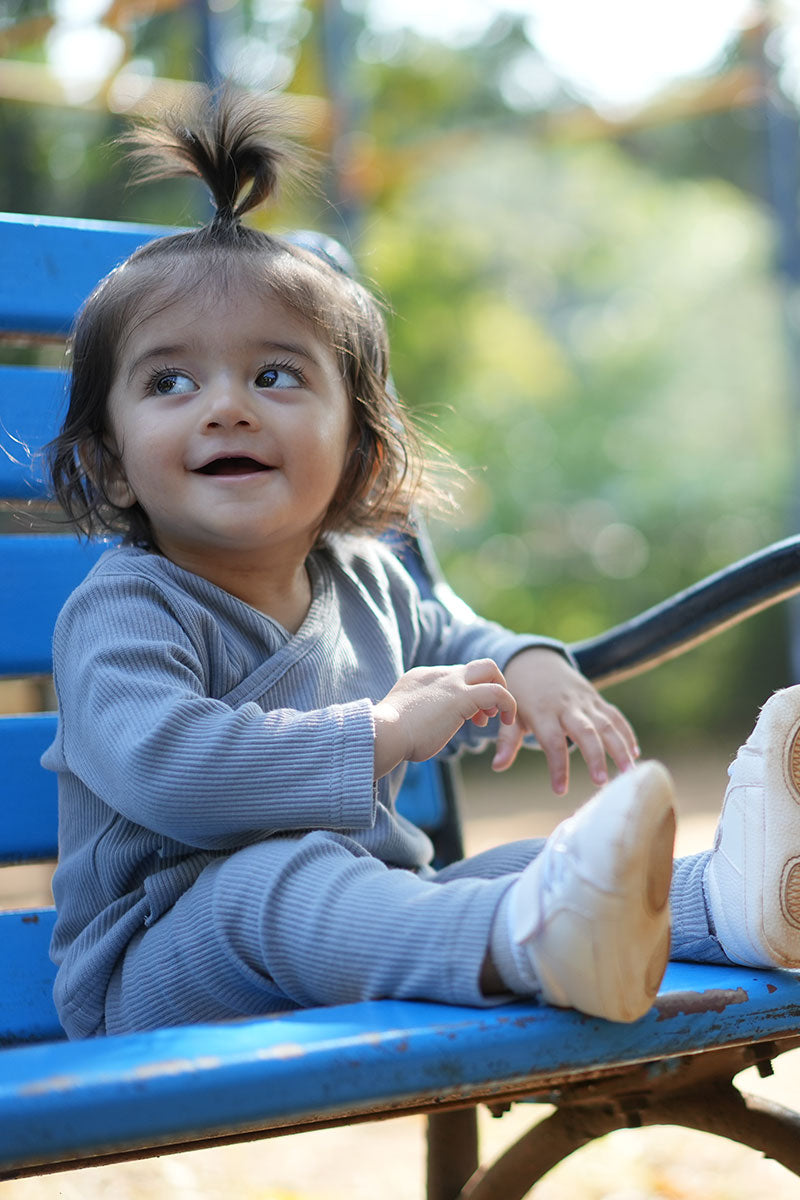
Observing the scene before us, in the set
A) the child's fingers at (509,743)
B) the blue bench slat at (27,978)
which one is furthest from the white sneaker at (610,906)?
the blue bench slat at (27,978)

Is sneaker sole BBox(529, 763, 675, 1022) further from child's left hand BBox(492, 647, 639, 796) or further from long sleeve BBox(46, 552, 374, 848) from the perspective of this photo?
child's left hand BBox(492, 647, 639, 796)

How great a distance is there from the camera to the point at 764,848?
0.88m

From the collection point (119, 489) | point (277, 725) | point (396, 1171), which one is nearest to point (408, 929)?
point (277, 725)

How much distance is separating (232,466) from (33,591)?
0.42 metres

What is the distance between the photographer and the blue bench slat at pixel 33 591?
1356mm

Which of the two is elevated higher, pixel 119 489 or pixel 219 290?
pixel 219 290

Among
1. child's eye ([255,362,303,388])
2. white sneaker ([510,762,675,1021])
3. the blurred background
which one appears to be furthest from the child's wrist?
the blurred background

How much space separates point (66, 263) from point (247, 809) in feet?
2.80

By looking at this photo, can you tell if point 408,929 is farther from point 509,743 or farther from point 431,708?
point 509,743

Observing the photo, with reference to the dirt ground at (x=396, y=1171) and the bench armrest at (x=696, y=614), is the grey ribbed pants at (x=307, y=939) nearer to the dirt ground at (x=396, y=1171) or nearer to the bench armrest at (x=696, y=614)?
the bench armrest at (x=696, y=614)

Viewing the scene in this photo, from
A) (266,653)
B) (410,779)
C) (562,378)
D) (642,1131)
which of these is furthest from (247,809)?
(562,378)

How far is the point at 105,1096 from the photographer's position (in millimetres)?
592

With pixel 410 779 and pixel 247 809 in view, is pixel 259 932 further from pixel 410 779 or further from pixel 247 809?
pixel 410 779

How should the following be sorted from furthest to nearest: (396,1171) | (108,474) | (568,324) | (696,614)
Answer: (568,324), (396,1171), (696,614), (108,474)
